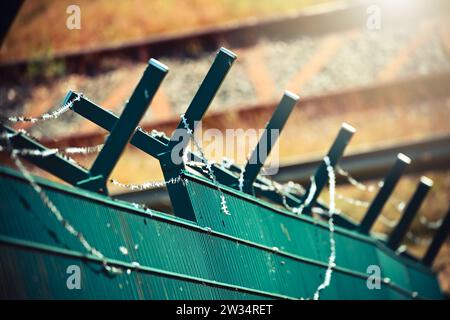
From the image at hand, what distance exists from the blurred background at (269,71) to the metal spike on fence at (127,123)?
8.67 metres

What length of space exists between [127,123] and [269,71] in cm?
1103

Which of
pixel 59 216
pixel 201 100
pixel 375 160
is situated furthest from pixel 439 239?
pixel 59 216

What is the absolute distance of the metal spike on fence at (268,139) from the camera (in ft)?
16.4

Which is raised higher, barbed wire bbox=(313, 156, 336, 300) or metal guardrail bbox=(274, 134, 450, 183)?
metal guardrail bbox=(274, 134, 450, 183)

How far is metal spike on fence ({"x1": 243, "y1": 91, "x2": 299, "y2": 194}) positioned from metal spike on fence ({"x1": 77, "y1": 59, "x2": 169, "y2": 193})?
4.70ft

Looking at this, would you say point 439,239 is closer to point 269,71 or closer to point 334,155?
point 334,155

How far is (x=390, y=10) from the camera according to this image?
600 inches

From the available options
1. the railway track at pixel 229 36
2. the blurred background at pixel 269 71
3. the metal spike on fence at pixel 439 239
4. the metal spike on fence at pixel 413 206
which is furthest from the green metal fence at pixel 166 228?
the railway track at pixel 229 36

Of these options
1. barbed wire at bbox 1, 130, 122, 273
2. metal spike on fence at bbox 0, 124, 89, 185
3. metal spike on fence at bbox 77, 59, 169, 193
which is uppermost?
metal spike on fence at bbox 77, 59, 169, 193

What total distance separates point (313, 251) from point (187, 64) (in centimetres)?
938

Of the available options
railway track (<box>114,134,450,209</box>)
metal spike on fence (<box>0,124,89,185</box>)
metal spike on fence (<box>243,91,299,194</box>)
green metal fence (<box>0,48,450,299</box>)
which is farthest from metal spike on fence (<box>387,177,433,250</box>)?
metal spike on fence (<box>0,124,89,185</box>)

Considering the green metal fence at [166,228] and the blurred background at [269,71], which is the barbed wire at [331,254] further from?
the blurred background at [269,71]

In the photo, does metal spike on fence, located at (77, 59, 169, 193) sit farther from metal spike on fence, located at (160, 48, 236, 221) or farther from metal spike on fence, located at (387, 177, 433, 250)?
metal spike on fence, located at (387, 177, 433, 250)

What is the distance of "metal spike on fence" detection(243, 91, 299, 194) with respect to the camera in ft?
16.4
